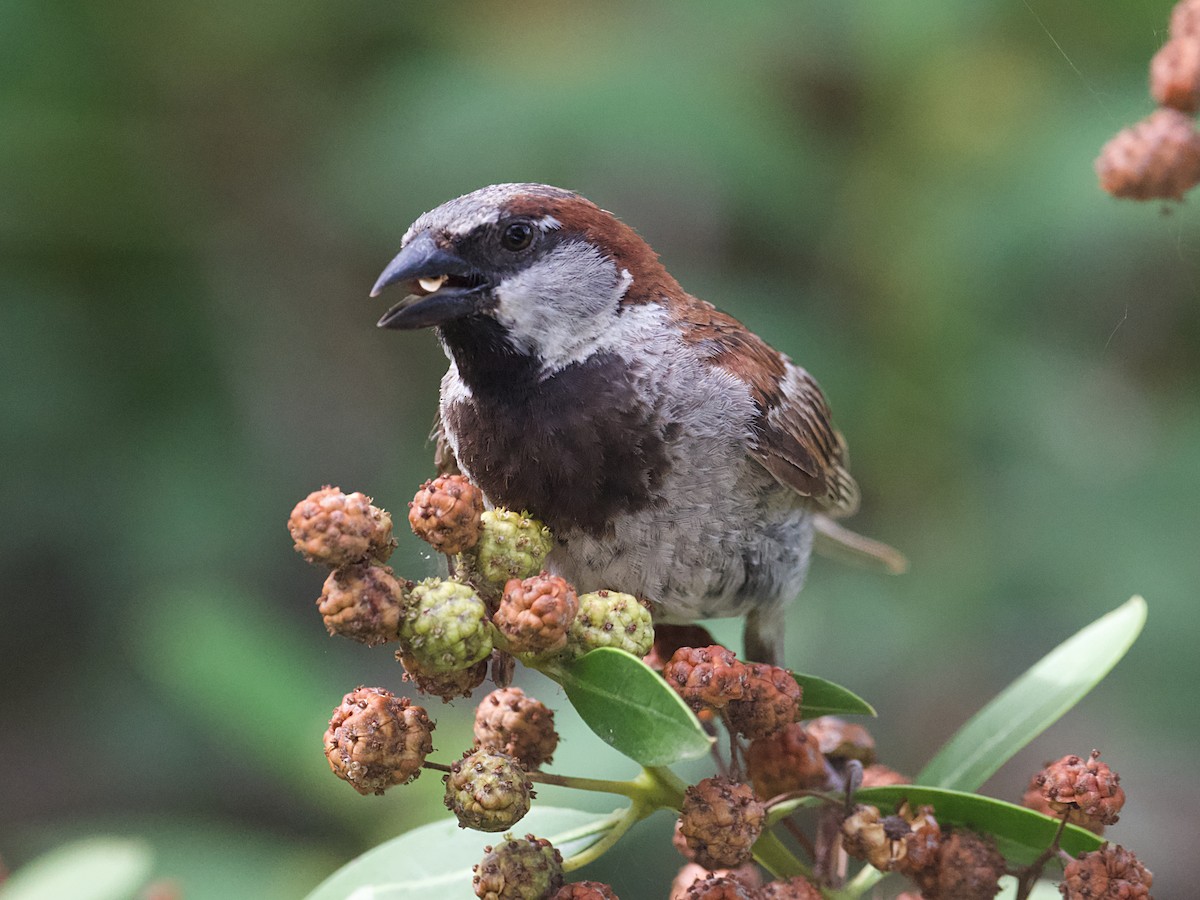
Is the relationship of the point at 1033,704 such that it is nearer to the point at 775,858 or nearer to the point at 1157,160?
the point at 775,858

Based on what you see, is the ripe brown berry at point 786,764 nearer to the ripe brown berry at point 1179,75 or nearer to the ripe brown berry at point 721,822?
the ripe brown berry at point 721,822

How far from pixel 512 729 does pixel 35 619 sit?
13.6 feet

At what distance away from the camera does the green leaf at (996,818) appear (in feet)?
5.35

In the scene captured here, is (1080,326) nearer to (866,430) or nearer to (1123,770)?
(866,430)

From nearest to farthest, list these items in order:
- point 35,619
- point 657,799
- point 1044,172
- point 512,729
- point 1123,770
→ point 657,799 → point 512,729 → point 1044,172 → point 1123,770 → point 35,619

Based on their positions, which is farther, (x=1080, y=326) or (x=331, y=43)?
(x=331, y=43)

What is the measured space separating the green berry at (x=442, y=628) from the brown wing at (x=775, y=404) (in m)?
0.96

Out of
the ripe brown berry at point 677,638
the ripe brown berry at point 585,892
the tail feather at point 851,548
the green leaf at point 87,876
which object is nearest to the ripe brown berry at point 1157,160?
the ripe brown berry at point 585,892

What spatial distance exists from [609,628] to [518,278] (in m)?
0.76

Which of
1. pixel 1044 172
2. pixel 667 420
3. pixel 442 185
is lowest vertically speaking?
pixel 667 420

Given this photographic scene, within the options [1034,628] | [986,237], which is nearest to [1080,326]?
[986,237]

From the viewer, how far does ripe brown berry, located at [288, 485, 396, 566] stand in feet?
4.63

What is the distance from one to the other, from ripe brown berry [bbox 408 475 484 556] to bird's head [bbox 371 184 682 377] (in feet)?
1.47

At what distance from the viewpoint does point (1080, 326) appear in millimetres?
4113
